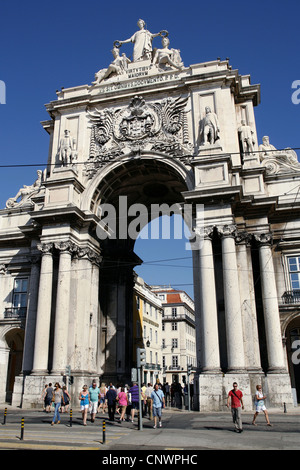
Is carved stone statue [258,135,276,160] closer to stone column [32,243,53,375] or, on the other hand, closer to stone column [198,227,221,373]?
stone column [198,227,221,373]

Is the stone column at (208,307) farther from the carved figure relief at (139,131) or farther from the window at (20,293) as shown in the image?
the window at (20,293)

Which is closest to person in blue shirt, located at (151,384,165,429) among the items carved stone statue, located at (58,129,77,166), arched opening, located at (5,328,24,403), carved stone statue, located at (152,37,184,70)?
arched opening, located at (5,328,24,403)

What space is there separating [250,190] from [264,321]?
25.0ft

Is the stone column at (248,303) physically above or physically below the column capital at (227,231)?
below

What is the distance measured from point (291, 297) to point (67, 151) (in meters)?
16.3

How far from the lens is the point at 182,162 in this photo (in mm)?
27188

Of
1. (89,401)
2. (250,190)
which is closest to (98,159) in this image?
(250,190)

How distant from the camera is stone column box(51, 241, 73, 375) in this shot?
24188 mm

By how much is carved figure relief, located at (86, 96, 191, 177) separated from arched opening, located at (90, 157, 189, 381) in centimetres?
111

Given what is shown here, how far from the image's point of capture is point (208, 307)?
22781 mm

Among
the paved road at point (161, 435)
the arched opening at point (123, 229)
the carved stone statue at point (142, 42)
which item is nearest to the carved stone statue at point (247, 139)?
the arched opening at point (123, 229)

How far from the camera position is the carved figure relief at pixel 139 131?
28125mm

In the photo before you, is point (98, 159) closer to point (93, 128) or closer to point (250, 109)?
point (93, 128)

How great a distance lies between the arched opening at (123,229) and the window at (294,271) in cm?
872
